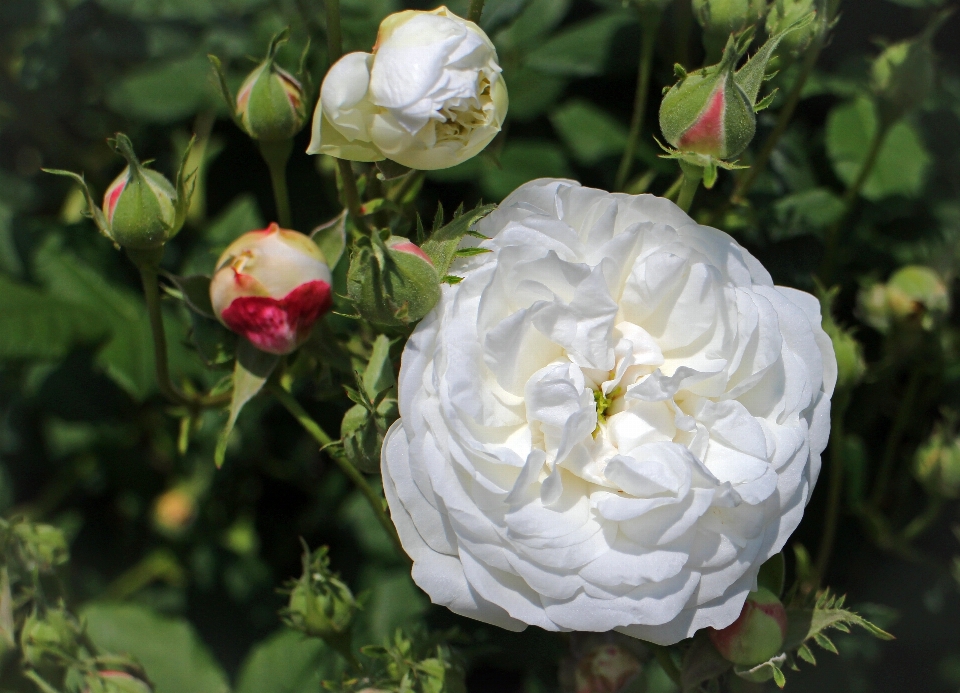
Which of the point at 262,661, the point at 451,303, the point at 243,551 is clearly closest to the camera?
the point at 451,303

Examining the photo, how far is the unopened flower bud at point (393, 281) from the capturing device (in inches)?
36.6

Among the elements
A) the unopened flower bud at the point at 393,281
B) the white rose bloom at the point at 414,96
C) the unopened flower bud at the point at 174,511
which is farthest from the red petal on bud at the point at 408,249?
the unopened flower bud at the point at 174,511

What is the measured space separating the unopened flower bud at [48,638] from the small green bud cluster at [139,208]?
588 mm

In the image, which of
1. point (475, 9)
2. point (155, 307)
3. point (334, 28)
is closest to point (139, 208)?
point (155, 307)

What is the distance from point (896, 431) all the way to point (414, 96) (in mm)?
1178

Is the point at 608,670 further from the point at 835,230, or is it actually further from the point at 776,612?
the point at 835,230

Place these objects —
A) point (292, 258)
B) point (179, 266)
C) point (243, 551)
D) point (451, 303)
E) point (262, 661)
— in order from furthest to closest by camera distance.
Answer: point (243, 551) < point (179, 266) < point (262, 661) < point (292, 258) < point (451, 303)

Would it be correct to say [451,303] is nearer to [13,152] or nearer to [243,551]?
[243,551]

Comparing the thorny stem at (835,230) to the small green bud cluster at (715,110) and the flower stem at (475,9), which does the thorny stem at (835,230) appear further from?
the flower stem at (475,9)

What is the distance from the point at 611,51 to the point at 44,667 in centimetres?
145

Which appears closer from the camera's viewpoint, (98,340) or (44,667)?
(44,667)

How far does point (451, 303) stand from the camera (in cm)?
94

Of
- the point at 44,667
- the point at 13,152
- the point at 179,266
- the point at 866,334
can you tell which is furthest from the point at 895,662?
the point at 13,152

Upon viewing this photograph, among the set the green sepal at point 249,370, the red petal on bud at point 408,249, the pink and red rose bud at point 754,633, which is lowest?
the pink and red rose bud at point 754,633
